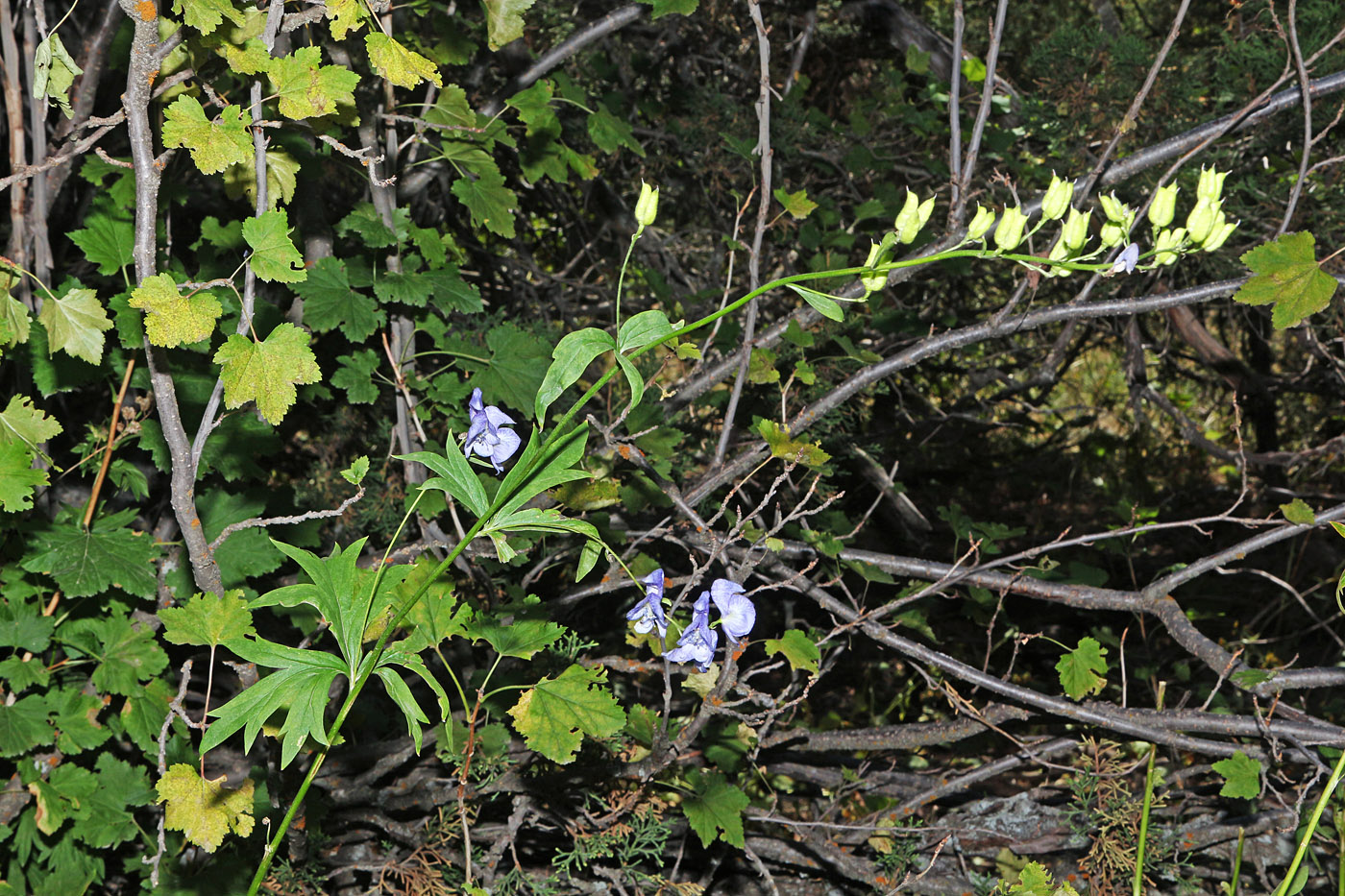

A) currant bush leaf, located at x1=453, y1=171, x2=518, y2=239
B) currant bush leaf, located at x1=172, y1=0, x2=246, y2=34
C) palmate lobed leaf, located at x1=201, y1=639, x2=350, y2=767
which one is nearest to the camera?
palmate lobed leaf, located at x1=201, y1=639, x2=350, y2=767

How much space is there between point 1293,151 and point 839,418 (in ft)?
3.57

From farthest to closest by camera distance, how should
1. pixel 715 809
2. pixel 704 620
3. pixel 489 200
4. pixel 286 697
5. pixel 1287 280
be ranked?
pixel 489 200 < pixel 715 809 < pixel 1287 280 < pixel 704 620 < pixel 286 697

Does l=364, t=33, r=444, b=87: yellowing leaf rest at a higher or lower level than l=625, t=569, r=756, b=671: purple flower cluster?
higher

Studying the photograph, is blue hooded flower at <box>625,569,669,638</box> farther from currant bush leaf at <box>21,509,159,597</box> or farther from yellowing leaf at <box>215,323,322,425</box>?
currant bush leaf at <box>21,509,159,597</box>

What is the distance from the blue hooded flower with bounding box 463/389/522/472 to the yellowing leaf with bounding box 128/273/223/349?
305mm

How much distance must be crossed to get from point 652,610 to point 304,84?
2.34 feet

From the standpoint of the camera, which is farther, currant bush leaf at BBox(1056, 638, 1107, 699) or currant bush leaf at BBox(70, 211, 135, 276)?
currant bush leaf at BBox(1056, 638, 1107, 699)

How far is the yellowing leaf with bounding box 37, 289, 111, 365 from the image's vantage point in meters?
1.30

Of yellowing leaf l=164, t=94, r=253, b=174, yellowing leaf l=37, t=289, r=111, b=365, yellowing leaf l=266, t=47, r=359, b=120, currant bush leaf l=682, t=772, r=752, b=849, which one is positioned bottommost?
currant bush leaf l=682, t=772, r=752, b=849

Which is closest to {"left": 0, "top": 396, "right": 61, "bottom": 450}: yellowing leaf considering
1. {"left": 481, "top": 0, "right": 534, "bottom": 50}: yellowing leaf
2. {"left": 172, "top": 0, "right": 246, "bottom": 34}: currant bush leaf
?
{"left": 172, "top": 0, "right": 246, "bottom": 34}: currant bush leaf

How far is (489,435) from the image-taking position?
1.12m

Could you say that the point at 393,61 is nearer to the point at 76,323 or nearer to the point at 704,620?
the point at 76,323

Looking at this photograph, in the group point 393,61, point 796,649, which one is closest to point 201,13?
point 393,61

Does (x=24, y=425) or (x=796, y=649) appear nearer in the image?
(x=24, y=425)
